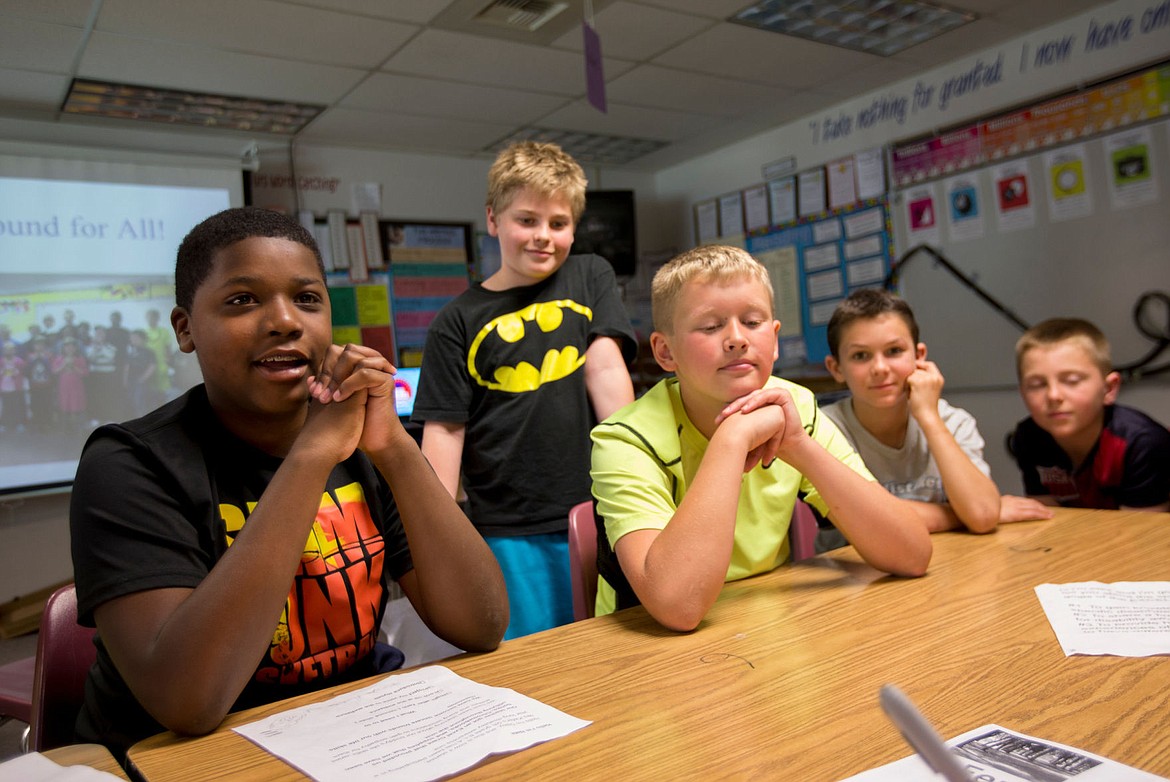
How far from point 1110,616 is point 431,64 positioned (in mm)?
3543

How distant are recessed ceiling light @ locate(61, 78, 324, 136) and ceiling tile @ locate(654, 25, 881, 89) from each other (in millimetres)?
1964

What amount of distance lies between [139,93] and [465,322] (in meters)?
3.01

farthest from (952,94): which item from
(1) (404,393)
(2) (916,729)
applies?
(2) (916,729)

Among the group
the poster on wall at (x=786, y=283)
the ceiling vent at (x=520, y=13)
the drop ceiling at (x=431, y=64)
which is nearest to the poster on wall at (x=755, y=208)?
the poster on wall at (x=786, y=283)

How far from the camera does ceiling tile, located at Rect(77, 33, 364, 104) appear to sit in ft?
Answer: 10.8

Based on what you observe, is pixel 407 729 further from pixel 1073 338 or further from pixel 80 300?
pixel 80 300

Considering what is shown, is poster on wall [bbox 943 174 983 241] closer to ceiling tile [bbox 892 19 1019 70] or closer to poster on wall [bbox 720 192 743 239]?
ceiling tile [bbox 892 19 1019 70]

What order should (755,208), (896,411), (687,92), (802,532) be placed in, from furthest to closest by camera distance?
(755,208), (687,92), (896,411), (802,532)

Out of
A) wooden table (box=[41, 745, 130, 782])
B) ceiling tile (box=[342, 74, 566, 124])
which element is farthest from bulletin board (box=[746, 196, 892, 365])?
wooden table (box=[41, 745, 130, 782])

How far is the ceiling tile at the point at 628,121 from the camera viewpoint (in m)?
4.54

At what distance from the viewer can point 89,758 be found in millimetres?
711

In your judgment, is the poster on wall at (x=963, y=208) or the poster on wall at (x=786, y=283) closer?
the poster on wall at (x=963, y=208)

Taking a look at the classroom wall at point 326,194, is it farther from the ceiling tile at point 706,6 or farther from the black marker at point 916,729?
the black marker at point 916,729

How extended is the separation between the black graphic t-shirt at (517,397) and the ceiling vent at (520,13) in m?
1.90
